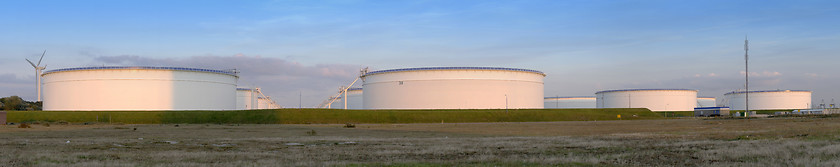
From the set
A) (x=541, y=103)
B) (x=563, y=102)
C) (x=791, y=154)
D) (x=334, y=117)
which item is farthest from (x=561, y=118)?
(x=563, y=102)

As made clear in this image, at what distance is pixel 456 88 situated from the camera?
96.1 m

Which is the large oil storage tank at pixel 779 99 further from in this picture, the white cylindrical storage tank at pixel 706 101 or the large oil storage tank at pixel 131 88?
the large oil storage tank at pixel 131 88

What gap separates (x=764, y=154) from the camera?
16.9m

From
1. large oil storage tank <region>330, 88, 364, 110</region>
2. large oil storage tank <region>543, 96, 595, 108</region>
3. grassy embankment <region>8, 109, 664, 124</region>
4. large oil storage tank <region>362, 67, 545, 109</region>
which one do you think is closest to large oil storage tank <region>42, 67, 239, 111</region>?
grassy embankment <region>8, 109, 664, 124</region>

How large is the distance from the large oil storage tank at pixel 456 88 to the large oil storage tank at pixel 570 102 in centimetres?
6956

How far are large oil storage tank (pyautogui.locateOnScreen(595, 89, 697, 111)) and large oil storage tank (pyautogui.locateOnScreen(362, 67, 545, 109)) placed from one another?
2203 inches

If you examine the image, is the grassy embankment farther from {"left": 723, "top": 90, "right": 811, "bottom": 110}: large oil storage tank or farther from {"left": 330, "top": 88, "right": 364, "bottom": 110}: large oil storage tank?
{"left": 723, "top": 90, "right": 811, "bottom": 110}: large oil storage tank

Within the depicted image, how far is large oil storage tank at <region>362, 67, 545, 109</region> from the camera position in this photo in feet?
315

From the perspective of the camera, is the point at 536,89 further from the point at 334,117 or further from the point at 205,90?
the point at 205,90

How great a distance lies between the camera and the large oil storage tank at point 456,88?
96.1 metres

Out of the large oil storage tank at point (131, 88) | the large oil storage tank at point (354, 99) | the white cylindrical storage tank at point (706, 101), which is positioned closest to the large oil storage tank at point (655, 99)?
the white cylindrical storage tank at point (706, 101)

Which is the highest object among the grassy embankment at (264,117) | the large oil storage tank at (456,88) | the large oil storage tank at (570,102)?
the large oil storage tank at (456,88)

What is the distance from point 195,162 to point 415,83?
270 ft

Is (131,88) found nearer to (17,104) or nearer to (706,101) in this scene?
(17,104)
